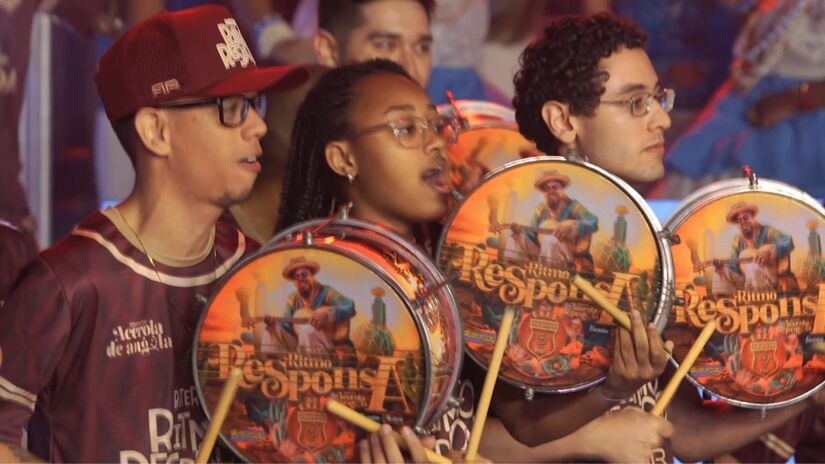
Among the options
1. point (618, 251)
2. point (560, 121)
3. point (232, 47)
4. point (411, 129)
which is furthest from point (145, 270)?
point (560, 121)

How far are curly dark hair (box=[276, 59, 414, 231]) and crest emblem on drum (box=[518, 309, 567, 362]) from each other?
0.49m

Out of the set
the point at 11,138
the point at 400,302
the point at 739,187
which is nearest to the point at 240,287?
the point at 400,302

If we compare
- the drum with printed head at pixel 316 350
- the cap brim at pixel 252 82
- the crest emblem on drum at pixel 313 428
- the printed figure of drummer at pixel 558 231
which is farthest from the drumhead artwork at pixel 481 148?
Answer: the crest emblem on drum at pixel 313 428

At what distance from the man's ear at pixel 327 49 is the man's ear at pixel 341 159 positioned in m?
1.10

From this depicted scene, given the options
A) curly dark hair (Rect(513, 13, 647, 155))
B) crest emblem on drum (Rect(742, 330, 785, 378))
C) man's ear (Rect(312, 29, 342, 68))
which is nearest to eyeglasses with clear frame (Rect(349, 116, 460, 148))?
curly dark hair (Rect(513, 13, 647, 155))

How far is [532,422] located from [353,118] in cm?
70

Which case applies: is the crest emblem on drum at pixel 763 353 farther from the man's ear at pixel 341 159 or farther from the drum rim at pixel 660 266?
the man's ear at pixel 341 159

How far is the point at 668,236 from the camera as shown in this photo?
2424mm

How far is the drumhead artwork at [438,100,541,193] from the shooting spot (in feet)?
9.62

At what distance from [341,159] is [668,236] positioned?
26.4 inches

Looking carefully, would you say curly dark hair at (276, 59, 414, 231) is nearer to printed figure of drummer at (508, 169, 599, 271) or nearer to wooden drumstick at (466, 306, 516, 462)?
printed figure of drummer at (508, 169, 599, 271)

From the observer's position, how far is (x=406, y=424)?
2.19 meters

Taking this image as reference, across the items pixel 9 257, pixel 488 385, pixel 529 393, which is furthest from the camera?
pixel 9 257

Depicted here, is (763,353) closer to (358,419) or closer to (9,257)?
(358,419)
